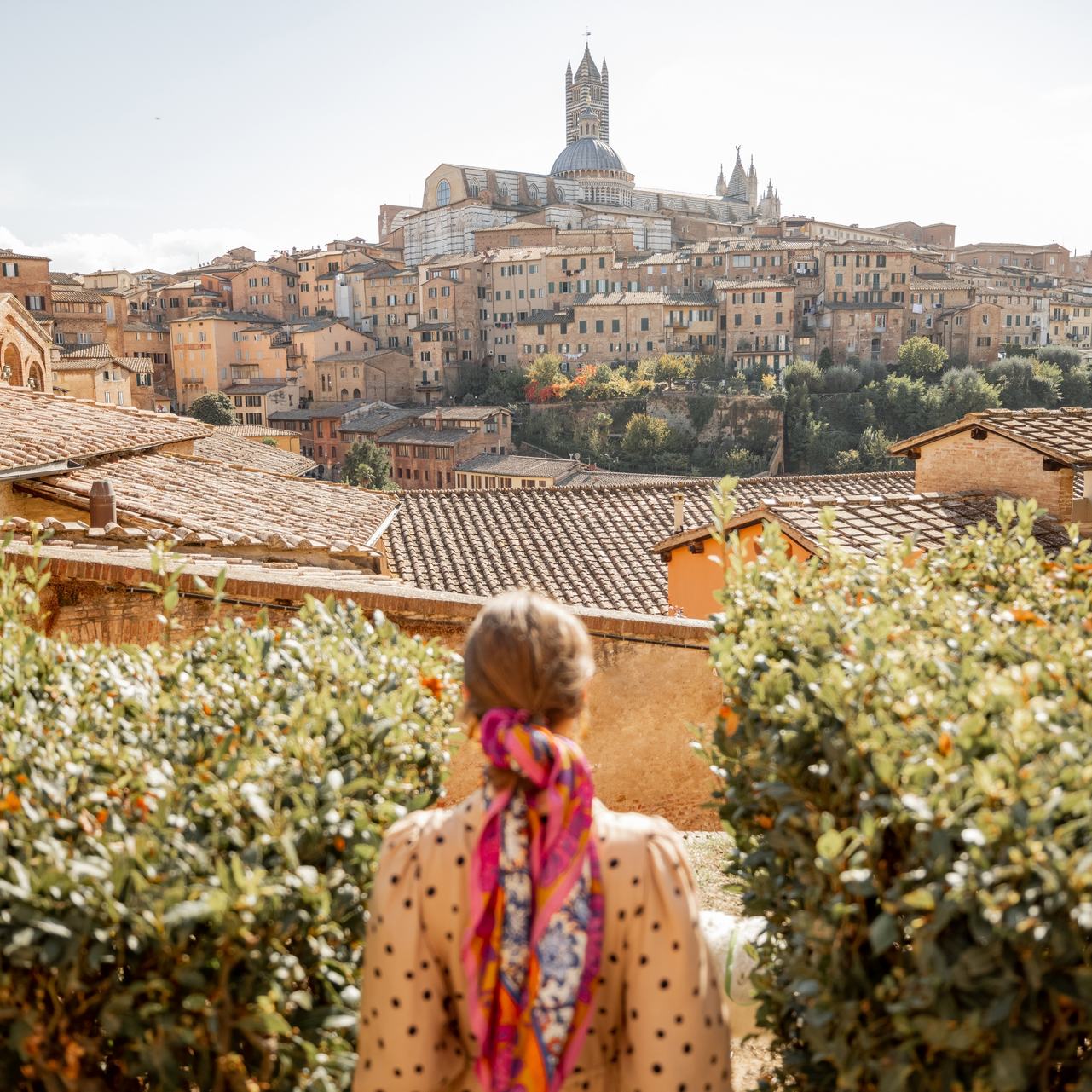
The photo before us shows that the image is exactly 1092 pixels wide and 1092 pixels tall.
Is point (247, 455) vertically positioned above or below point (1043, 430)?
below

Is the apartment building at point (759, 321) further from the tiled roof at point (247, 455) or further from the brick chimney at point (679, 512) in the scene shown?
the brick chimney at point (679, 512)

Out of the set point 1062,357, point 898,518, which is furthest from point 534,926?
point 1062,357

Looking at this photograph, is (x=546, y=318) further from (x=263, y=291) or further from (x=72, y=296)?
(x=72, y=296)

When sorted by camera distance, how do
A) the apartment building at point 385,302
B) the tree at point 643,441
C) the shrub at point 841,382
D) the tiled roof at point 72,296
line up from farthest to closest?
the apartment building at point 385,302 < the shrub at point 841,382 < the tiled roof at point 72,296 < the tree at point 643,441

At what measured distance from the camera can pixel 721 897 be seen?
4.56 m

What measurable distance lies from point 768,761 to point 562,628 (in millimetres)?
693

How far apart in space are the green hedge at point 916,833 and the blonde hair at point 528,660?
1.73 feet

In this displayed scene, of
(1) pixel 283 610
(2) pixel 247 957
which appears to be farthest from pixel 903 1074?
(1) pixel 283 610

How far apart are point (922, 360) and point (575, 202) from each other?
40522 millimetres

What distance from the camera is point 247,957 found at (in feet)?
6.60

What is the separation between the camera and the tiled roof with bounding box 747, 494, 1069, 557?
32.6ft

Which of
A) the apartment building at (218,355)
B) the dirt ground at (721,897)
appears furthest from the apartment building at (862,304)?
the dirt ground at (721,897)

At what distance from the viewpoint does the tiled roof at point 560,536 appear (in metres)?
13.7

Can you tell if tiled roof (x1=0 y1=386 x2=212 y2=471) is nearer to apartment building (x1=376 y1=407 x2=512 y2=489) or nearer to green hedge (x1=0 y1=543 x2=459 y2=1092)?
green hedge (x1=0 y1=543 x2=459 y2=1092)
